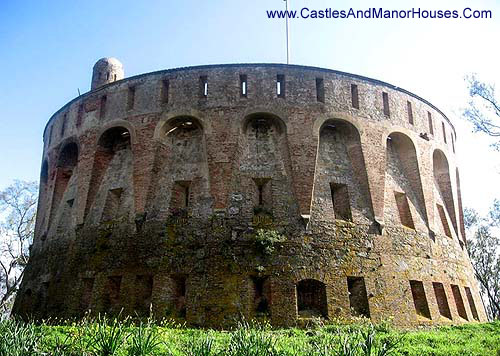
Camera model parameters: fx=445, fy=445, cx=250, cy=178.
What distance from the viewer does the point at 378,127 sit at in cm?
1672

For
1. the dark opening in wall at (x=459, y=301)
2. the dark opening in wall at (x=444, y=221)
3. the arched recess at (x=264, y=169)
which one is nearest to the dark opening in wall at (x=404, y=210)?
the dark opening in wall at (x=444, y=221)

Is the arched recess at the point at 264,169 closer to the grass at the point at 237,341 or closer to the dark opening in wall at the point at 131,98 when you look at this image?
the grass at the point at 237,341

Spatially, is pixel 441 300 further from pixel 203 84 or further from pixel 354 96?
pixel 203 84

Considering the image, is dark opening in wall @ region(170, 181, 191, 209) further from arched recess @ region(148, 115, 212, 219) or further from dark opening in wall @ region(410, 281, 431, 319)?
dark opening in wall @ region(410, 281, 431, 319)

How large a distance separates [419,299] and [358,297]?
2.69 metres

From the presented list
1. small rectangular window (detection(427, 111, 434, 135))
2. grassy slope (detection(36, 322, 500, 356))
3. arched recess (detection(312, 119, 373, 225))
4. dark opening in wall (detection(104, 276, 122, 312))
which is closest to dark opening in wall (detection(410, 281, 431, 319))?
grassy slope (detection(36, 322, 500, 356))

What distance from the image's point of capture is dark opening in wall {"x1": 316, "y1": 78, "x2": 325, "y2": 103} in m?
16.3

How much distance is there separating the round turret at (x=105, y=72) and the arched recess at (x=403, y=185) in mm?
13865

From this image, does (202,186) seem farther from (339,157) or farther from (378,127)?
(378,127)

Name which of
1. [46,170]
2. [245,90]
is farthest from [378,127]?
[46,170]

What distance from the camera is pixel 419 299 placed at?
15109 mm

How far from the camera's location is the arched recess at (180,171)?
49.3ft

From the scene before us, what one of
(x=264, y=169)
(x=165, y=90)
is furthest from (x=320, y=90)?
(x=165, y=90)

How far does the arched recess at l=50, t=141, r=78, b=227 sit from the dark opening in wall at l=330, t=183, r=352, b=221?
34.9 feet
